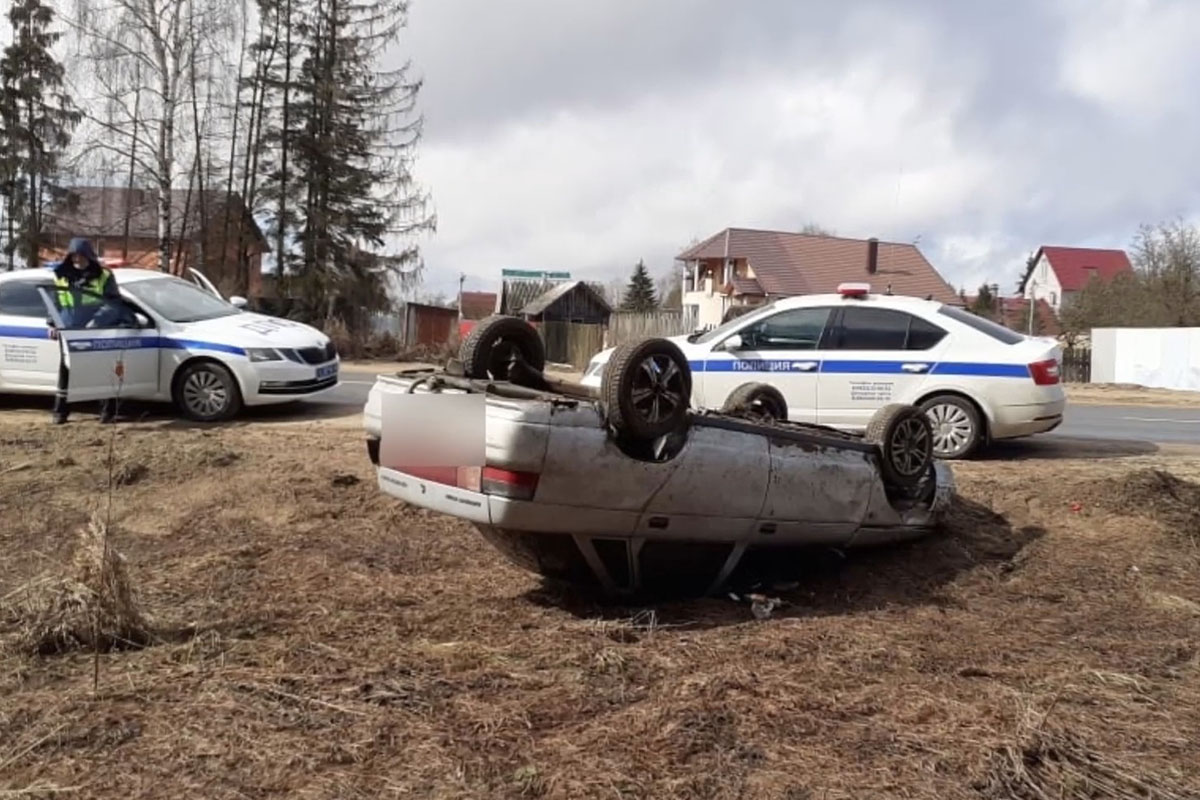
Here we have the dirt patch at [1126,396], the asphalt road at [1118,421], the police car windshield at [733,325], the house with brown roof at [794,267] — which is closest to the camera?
the police car windshield at [733,325]

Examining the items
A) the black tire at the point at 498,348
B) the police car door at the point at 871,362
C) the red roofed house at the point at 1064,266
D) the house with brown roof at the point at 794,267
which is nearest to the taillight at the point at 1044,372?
the police car door at the point at 871,362

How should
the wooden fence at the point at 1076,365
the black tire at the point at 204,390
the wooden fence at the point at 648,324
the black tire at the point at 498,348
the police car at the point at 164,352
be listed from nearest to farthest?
the black tire at the point at 498,348
the police car at the point at 164,352
the black tire at the point at 204,390
the wooden fence at the point at 648,324
the wooden fence at the point at 1076,365

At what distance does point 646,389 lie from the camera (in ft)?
14.9

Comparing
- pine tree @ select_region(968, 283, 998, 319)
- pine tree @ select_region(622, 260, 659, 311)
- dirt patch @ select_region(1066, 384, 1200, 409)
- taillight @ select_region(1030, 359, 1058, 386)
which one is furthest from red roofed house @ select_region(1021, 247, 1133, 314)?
taillight @ select_region(1030, 359, 1058, 386)

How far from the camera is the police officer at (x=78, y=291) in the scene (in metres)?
9.32

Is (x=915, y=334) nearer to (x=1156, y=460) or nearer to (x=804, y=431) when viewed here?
(x=1156, y=460)

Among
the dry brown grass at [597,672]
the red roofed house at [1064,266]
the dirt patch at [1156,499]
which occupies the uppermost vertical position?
the red roofed house at [1064,266]

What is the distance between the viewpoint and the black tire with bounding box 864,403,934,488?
5.80 metres

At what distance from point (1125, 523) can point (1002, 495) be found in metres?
0.85

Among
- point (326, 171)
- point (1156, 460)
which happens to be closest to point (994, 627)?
point (1156, 460)

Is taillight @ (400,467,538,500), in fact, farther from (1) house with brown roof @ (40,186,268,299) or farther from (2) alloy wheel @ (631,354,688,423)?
(1) house with brown roof @ (40,186,268,299)

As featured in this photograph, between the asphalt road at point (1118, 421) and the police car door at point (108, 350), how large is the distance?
2772 mm

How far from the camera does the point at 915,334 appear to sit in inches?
365

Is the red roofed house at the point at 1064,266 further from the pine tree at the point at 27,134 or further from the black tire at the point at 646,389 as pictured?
the black tire at the point at 646,389
